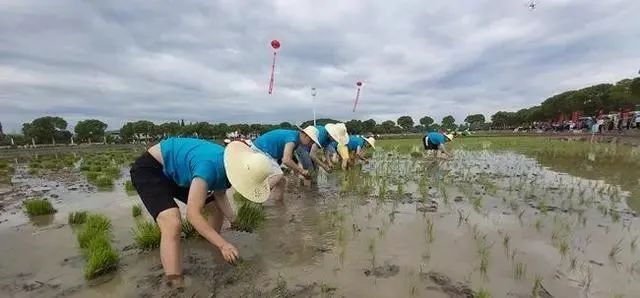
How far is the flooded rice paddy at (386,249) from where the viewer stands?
304cm

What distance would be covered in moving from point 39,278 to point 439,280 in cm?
326

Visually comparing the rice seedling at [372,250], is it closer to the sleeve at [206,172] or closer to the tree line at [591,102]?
the sleeve at [206,172]

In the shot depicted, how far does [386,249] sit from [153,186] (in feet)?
7.05

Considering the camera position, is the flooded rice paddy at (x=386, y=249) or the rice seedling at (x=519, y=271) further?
the rice seedling at (x=519, y=271)

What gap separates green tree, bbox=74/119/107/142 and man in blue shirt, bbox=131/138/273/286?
67070mm

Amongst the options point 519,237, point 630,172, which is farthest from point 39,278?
point 630,172

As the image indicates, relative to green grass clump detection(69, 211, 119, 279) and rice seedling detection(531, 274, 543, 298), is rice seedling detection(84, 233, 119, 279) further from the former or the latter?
rice seedling detection(531, 274, 543, 298)

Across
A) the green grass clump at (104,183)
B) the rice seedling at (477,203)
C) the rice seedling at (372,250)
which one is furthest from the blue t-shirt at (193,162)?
the green grass clump at (104,183)

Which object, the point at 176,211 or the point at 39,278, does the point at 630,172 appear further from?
the point at 39,278

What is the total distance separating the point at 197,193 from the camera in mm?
2947

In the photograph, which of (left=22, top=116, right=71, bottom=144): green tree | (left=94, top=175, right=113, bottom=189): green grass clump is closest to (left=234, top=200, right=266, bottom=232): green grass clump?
(left=94, top=175, right=113, bottom=189): green grass clump

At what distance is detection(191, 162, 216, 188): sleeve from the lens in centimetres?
299

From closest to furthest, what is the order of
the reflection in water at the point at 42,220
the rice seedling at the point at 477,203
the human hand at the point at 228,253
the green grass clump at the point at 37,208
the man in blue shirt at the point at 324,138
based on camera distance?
the human hand at the point at 228,253
the reflection in water at the point at 42,220
the rice seedling at the point at 477,203
the green grass clump at the point at 37,208
the man in blue shirt at the point at 324,138

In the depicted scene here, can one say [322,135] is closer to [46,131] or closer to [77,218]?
[77,218]
